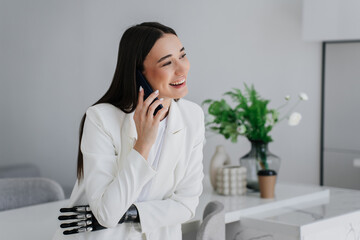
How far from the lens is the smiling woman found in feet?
4.52

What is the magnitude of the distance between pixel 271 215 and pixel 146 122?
1.14 m

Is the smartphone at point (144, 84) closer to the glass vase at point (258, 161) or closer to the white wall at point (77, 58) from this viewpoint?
the glass vase at point (258, 161)

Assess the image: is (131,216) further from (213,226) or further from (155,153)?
(213,226)

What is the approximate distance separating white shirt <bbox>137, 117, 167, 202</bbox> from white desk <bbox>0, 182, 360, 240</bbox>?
Answer: 0.57 meters

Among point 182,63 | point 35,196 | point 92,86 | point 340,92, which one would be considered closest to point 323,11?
point 340,92

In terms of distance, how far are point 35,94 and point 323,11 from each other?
2.11 meters

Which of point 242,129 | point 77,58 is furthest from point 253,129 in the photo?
point 77,58

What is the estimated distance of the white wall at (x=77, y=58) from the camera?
128 inches

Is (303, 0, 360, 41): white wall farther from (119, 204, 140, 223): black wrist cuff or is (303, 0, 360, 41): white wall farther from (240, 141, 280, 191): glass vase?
(119, 204, 140, 223): black wrist cuff

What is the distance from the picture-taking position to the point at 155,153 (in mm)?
1486

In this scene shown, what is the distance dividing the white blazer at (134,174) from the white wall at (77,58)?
6.16 feet

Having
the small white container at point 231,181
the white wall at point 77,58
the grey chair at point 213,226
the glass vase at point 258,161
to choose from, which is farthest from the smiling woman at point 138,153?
the white wall at point 77,58

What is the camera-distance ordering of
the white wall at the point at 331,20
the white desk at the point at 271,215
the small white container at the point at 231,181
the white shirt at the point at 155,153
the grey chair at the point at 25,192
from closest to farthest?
the white shirt at the point at 155,153 → the white desk at the point at 271,215 → the grey chair at the point at 25,192 → the small white container at the point at 231,181 → the white wall at the point at 331,20

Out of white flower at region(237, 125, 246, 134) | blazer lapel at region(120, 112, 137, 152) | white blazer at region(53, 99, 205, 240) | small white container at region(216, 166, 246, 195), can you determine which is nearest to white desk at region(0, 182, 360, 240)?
small white container at region(216, 166, 246, 195)
